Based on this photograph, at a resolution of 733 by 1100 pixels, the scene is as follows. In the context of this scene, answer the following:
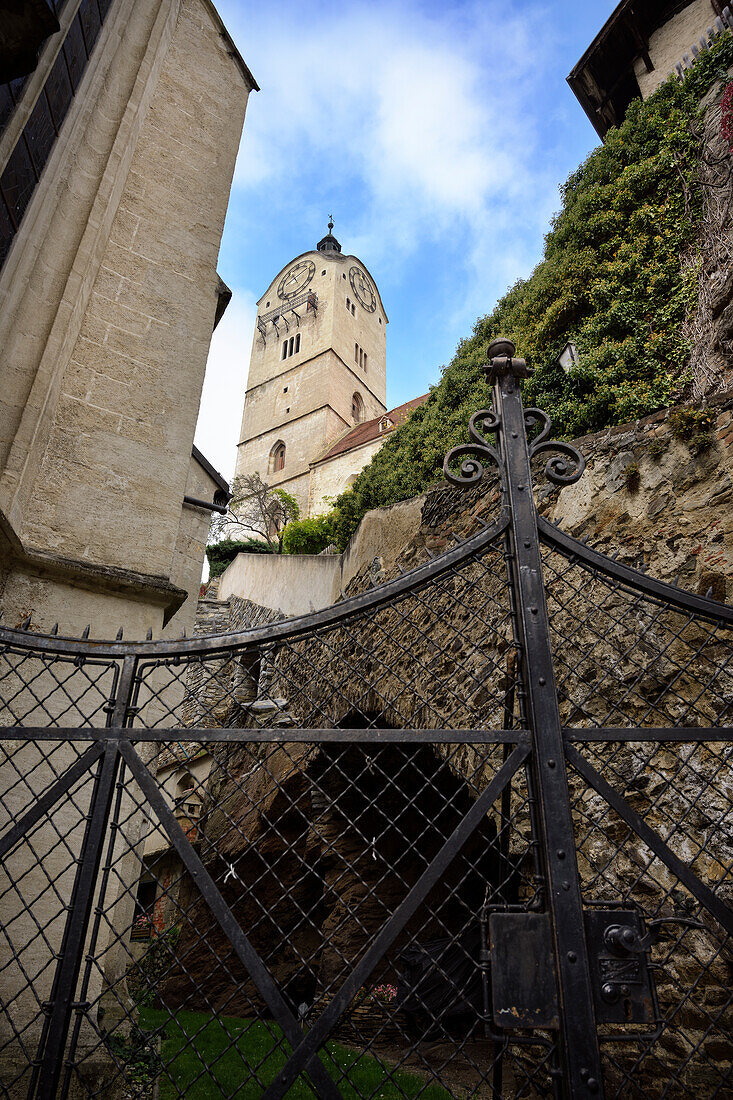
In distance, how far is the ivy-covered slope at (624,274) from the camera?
25.8 feet

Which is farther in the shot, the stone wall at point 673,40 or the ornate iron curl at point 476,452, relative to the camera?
the stone wall at point 673,40

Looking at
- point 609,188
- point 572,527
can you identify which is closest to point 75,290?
point 572,527

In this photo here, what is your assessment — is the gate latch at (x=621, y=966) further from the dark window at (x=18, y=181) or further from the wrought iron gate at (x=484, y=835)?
the dark window at (x=18, y=181)

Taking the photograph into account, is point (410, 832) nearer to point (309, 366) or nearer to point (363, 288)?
point (309, 366)

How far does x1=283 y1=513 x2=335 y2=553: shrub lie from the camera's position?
21.0 metres

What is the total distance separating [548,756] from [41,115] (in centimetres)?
384

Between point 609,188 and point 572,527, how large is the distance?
765cm

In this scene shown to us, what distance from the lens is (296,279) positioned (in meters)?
41.8

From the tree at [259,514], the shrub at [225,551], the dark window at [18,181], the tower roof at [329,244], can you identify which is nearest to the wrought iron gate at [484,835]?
the dark window at [18,181]

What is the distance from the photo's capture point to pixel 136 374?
13.3ft

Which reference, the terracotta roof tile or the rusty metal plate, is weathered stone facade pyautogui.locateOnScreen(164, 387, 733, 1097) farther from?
the terracotta roof tile

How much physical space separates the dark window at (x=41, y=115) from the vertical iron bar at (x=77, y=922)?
7.85 ft

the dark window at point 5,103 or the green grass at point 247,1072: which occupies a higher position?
the dark window at point 5,103

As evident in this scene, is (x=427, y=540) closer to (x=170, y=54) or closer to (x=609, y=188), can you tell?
(x=170, y=54)
